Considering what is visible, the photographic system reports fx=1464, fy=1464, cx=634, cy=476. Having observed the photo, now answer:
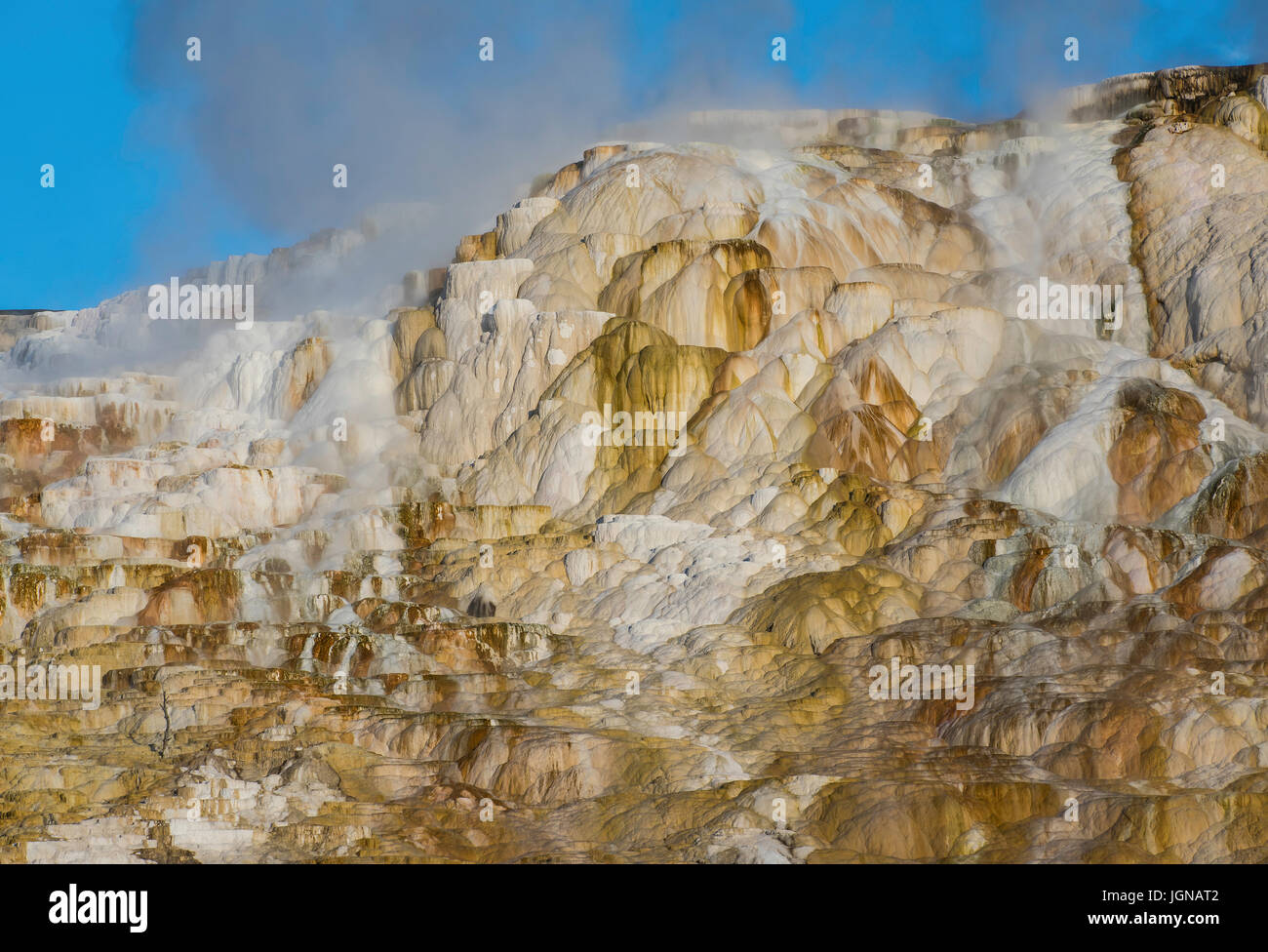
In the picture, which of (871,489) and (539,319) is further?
(539,319)

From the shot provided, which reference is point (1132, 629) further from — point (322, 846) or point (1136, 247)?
point (1136, 247)

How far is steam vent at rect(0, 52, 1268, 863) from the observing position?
1822 cm

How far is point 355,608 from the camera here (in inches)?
1008

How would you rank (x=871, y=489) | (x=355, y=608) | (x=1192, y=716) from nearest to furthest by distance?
1. (x=1192, y=716)
2. (x=355, y=608)
3. (x=871, y=489)

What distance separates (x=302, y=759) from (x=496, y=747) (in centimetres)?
254

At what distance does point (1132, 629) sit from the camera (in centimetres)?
2181

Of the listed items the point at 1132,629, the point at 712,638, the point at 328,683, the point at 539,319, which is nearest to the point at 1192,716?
the point at 1132,629

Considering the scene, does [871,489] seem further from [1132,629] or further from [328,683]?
[328,683]

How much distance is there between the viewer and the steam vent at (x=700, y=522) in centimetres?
1822

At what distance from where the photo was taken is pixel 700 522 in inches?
1123
